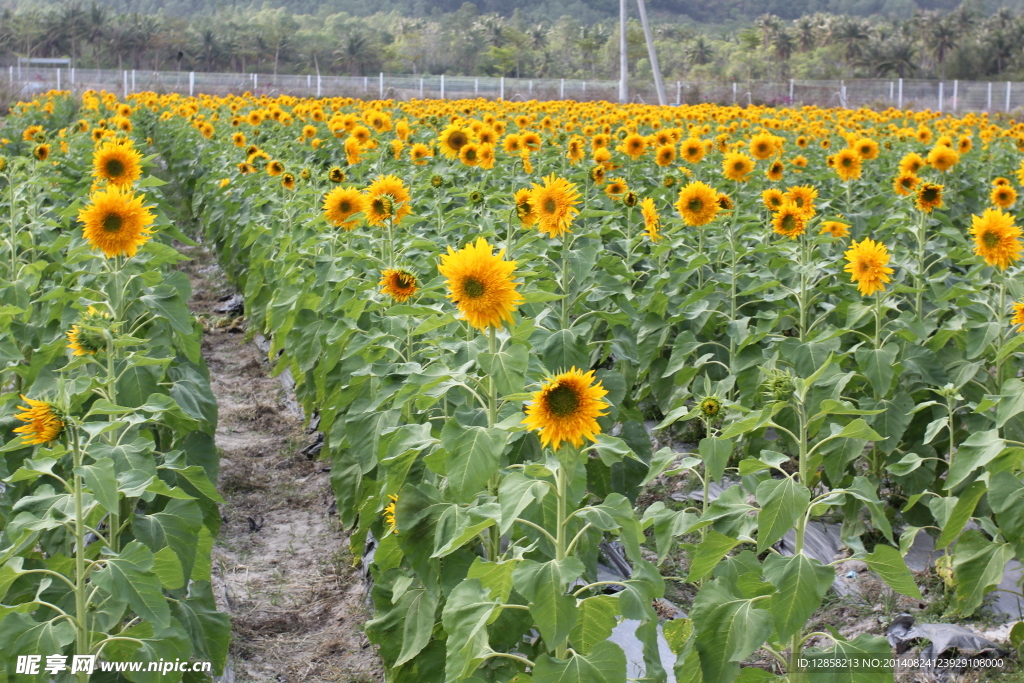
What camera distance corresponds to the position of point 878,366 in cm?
470

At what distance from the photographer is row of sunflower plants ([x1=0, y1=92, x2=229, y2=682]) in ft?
8.87

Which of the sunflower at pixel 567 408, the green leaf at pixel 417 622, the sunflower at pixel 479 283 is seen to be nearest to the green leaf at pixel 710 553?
the sunflower at pixel 567 408

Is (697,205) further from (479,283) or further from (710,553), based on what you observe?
(710,553)

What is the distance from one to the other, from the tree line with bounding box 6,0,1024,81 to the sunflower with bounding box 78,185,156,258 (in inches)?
2385

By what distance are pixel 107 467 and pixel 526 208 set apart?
2.12 metres

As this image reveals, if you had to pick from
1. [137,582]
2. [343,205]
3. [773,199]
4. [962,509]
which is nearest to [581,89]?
[773,199]

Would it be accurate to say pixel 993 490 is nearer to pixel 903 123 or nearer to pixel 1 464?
pixel 1 464

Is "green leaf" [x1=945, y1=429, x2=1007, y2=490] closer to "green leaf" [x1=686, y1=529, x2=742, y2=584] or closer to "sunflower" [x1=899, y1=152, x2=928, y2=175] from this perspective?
"green leaf" [x1=686, y1=529, x2=742, y2=584]

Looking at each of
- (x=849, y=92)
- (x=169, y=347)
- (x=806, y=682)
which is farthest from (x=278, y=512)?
(x=849, y=92)

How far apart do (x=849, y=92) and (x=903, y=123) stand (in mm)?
25680

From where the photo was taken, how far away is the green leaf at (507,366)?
2791 millimetres

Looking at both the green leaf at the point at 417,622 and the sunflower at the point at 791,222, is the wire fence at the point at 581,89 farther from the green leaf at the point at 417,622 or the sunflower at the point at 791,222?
the green leaf at the point at 417,622

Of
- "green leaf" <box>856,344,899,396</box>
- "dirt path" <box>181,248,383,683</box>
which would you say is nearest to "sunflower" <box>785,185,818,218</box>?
"green leaf" <box>856,344,899,396</box>

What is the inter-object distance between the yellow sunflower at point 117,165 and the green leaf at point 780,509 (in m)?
4.09
